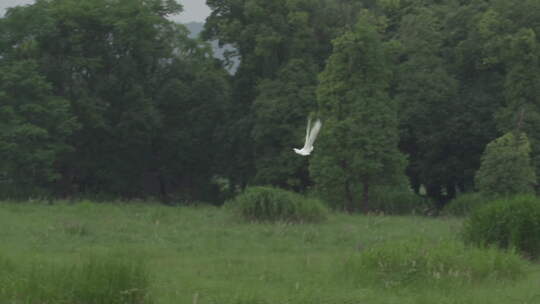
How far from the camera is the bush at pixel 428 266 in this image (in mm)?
11398

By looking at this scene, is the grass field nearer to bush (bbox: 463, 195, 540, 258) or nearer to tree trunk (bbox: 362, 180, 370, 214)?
bush (bbox: 463, 195, 540, 258)

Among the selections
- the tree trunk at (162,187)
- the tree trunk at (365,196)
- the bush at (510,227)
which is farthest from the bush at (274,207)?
the tree trunk at (162,187)

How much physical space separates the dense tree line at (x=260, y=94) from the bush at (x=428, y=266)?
1764 centimetres

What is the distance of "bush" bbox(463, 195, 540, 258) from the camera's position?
1438 cm

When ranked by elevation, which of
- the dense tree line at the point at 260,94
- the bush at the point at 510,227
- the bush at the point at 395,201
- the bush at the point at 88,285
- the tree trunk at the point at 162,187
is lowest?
the tree trunk at the point at 162,187

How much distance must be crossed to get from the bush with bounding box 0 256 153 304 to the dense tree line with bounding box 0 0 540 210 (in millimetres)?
21124

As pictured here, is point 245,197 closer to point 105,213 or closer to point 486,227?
point 105,213

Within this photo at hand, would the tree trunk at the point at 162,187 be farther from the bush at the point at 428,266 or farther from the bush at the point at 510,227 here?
the bush at the point at 428,266

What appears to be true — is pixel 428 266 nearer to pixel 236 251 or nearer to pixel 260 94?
pixel 236 251

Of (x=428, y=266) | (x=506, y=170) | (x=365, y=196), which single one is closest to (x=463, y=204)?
(x=506, y=170)

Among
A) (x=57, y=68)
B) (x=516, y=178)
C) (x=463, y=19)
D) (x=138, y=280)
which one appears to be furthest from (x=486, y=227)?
(x=57, y=68)

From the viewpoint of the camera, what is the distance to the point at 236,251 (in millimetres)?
15516

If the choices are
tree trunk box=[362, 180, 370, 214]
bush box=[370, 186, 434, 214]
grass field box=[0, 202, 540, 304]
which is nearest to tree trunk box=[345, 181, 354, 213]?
tree trunk box=[362, 180, 370, 214]

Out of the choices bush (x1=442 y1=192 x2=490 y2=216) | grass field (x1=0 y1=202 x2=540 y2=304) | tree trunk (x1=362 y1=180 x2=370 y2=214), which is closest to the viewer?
grass field (x1=0 y1=202 x2=540 y2=304)
